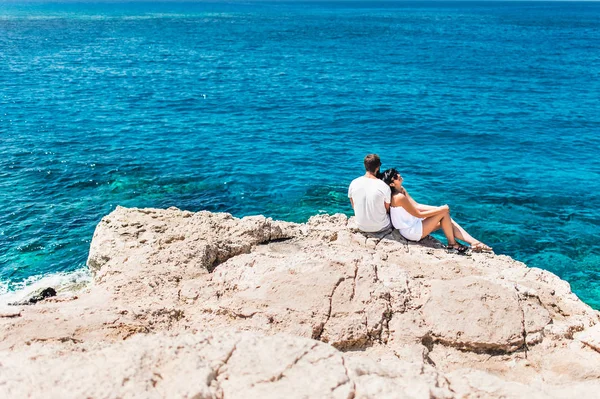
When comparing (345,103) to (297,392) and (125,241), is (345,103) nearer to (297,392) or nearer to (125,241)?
(125,241)

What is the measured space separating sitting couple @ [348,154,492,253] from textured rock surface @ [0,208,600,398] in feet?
1.18

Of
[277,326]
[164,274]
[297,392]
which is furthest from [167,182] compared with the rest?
[297,392]

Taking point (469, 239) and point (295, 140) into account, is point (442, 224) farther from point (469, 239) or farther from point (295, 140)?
point (295, 140)

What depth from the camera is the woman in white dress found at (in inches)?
434

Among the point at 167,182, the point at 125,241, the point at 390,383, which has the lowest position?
the point at 167,182

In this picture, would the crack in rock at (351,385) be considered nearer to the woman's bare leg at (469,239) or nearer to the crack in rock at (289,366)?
the crack in rock at (289,366)

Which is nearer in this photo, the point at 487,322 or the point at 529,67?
the point at 487,322

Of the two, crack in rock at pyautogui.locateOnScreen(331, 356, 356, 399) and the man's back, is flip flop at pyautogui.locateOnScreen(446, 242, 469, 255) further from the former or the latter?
crack in rock at pyautogui.locateOnScreen(331, 356, 356, 399)

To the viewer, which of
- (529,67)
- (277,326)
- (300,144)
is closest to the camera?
(277,326)

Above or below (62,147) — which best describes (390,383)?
above

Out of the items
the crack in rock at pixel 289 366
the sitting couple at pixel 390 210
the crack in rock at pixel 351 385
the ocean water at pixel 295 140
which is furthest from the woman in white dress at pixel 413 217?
the crack in rock at pixel 351 385

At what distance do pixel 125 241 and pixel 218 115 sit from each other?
2161 cm

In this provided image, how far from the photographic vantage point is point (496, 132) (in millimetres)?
28016

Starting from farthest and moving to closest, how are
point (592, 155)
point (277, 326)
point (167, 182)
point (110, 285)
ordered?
1. point (592, 155)
2. point (167, 182)
3. point (110, 285)
4. point (277, 326)
